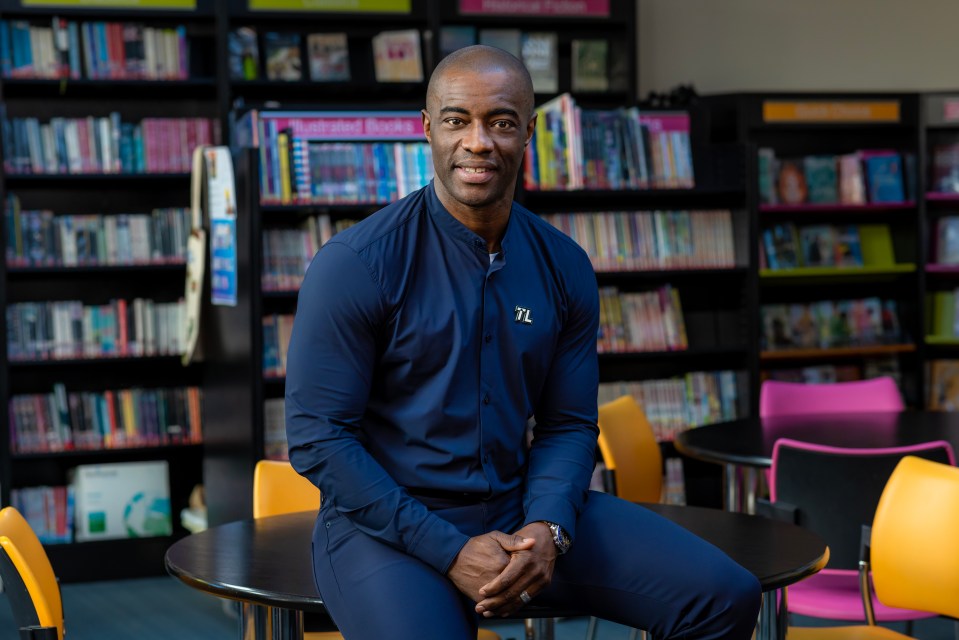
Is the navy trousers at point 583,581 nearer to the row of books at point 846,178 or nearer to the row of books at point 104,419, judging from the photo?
the row of books at point 104,419

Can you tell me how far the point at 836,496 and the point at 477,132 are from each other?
5.54ft

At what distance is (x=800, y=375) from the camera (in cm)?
629

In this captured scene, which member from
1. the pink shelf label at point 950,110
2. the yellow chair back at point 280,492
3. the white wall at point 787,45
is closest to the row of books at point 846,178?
the pink shelf label at point 950,110

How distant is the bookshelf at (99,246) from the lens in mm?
5297

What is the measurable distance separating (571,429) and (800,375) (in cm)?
440

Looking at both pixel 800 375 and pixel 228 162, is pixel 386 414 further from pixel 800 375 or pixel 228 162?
pixel 800 375

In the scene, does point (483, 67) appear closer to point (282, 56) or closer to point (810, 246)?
point (282, 56)

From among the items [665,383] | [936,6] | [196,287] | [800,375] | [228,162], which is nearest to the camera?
[228,162]

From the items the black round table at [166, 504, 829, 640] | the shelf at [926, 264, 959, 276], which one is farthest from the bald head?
the shelf at [926, 264, 959, 276]

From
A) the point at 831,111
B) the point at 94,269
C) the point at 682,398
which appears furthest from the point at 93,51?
the point at 831,111

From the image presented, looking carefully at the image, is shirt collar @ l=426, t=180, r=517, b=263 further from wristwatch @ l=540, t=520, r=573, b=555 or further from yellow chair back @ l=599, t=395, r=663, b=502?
yellow chair back @ l=599, t=395, r=663, b=502

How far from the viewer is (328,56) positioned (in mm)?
5855

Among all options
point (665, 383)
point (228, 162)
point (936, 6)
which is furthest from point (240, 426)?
point (936, 6)

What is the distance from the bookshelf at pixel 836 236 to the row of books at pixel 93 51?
104 inches
